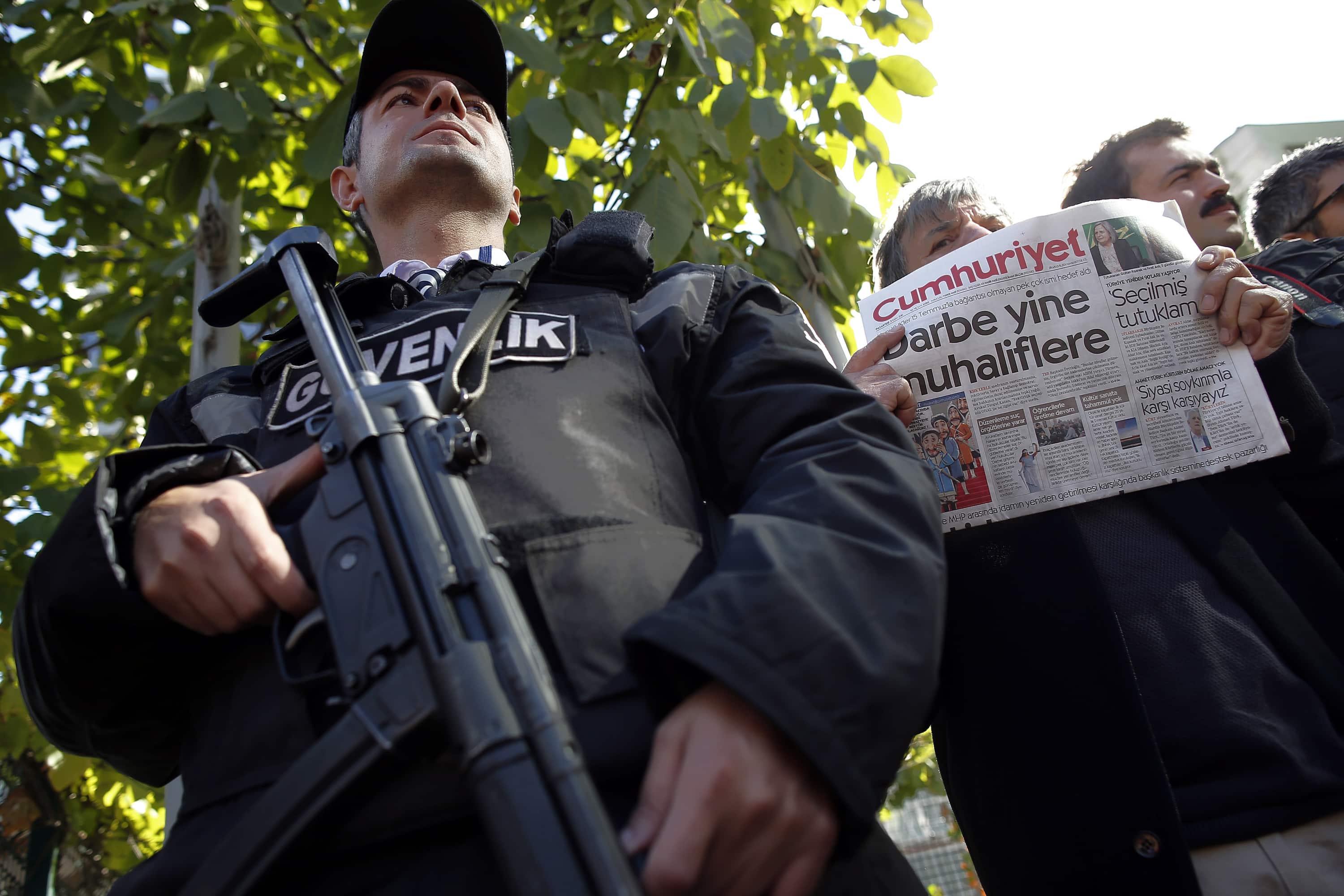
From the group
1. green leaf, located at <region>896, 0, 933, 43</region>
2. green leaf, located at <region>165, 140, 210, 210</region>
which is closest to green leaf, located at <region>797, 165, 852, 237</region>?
green leaf, located at <region>896, 0, 933, 43</region>

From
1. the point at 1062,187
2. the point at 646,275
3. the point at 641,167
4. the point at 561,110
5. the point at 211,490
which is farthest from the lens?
the point at 641,167

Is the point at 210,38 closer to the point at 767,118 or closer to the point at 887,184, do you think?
the point at 767,118

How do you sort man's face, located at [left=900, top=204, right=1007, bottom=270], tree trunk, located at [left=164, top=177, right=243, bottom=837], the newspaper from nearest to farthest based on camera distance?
the newspaper → man's face, located at [left=900, top=204, right=1007, bottom=270] → tree trunk, located at [left=164, top=177, right=243, bottom=837]

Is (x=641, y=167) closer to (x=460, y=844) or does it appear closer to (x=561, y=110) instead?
(x=561, y=110)

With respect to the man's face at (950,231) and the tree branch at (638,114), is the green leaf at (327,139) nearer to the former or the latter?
the tree branch at (638,114)

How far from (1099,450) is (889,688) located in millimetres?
812

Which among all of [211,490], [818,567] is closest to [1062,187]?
[818,567]

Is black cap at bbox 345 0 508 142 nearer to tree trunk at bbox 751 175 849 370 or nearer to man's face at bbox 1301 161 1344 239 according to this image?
tree trunk at bbox 751 175 849 370

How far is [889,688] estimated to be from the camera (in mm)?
869

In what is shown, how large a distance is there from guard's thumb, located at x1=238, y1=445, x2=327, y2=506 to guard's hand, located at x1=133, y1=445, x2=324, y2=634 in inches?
3.2

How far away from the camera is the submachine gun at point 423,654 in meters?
0.79

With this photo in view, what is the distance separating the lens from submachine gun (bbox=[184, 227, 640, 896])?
2.58ft

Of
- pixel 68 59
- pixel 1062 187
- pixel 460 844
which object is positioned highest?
pixel 68 59

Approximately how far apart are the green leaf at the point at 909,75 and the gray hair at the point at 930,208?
2.81 feet
